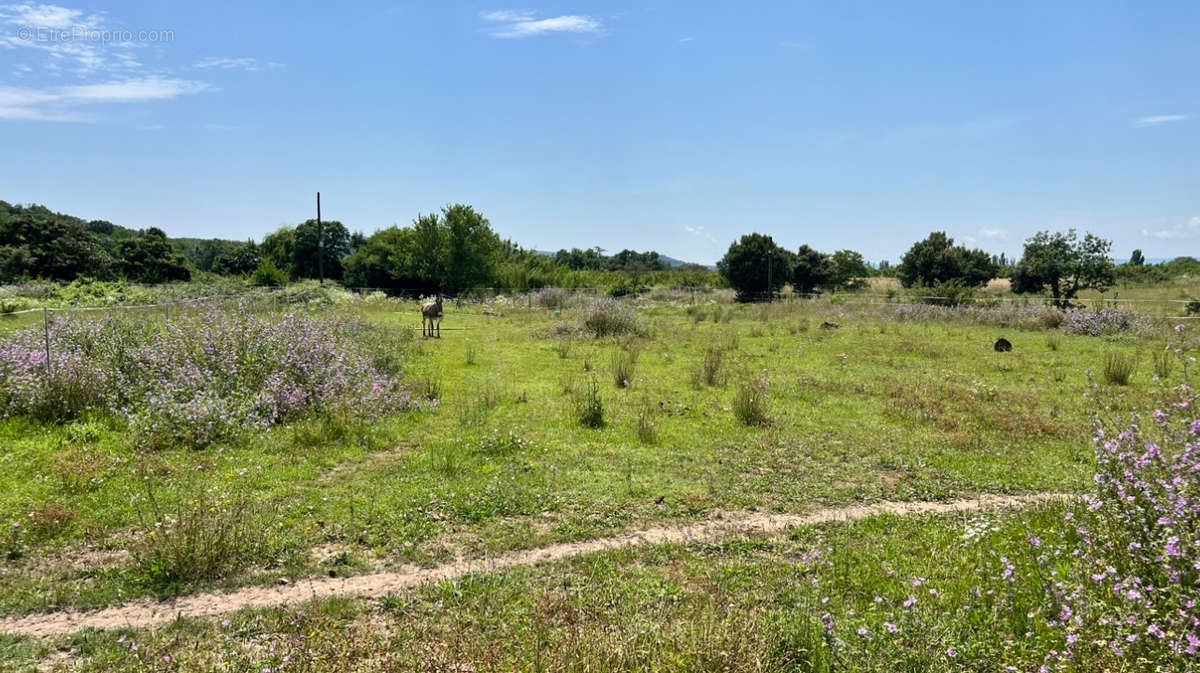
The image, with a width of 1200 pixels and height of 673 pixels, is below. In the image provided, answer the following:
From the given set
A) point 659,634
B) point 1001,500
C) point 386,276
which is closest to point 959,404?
point 1001,500

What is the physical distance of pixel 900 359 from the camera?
15555 millimetres

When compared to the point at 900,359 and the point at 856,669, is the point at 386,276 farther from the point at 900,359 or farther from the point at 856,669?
the point at 856,669

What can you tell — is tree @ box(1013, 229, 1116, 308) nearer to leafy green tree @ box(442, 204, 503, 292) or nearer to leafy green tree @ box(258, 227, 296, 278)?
leafy green tree @ box(442, 204, 503, 292)

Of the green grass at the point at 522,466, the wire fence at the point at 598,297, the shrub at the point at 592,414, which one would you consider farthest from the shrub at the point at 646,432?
the wire fence at the point at 598,297

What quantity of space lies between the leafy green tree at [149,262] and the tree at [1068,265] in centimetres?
6286

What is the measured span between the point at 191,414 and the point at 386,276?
43.6 meters

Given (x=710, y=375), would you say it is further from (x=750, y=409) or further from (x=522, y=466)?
(x=522, y=466)

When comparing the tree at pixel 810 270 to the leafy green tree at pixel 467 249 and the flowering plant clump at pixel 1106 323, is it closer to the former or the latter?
the leafy green tree at pixel 467 249

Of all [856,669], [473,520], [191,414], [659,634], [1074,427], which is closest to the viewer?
[856,669]

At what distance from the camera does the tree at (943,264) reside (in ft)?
150

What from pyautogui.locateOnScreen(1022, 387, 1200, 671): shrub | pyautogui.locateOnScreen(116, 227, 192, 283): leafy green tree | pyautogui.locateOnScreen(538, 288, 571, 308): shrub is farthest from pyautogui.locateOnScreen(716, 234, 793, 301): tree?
pyautogui.locateOnScreen(116, 227, 192, 283): leafy green tree

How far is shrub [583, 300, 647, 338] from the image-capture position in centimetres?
2027

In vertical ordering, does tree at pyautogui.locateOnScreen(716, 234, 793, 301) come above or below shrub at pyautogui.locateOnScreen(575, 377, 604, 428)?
above

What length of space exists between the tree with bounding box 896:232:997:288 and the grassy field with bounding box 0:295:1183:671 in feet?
123
